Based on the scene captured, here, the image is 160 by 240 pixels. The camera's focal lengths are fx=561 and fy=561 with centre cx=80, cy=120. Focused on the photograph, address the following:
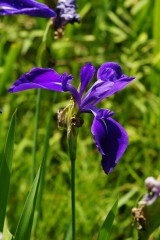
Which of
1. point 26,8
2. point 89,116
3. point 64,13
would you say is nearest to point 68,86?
point 26,8

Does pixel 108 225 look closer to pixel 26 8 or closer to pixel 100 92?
pixel 100 92

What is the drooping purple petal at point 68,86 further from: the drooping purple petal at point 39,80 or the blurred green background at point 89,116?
the blurred green background at point 89,116

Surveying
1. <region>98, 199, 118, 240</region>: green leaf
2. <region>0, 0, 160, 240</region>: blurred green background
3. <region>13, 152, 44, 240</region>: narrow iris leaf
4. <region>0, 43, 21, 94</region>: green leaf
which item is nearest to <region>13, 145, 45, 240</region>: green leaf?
<region>13, 152, 44, 240</region>: narrow iris leaf

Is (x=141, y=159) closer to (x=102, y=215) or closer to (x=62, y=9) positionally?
(x=102, y=215)

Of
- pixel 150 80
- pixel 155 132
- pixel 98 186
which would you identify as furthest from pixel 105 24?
pixel 98 186

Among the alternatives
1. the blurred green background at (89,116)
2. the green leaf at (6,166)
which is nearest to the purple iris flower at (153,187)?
the green leaf at (6,166)

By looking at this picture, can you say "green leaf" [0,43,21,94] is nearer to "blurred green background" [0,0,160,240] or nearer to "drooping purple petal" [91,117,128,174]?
"blurred green background" [0,0,160,240]

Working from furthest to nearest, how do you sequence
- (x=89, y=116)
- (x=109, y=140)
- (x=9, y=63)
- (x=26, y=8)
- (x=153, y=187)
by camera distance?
(x=89, y=116), (x=9, y=63), (x=26, y=8), (x=109, y=140), (x=153, y=187)
